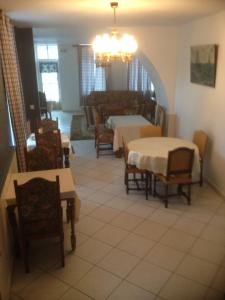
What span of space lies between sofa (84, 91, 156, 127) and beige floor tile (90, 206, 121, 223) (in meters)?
4.93

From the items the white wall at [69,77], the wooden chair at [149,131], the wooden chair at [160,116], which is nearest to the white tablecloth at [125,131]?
the wooden chair at [160,116]

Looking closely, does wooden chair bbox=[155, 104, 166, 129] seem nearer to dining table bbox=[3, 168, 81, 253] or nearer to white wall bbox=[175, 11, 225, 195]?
white wall bbox=[175, 11, 225, 195]

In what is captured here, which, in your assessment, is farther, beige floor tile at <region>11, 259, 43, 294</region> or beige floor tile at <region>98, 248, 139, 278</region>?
beige floor tile at <region>98, 248, 139, 278</region>

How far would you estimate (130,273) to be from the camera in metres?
2.89

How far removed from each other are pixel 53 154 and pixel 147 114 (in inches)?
251

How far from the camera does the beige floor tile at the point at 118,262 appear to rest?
115 inches

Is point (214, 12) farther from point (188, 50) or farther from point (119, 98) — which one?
point (119, 98)

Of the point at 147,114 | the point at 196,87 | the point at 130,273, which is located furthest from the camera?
the point at 147,114

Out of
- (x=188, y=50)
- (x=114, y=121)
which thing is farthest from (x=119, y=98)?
(x=188, y=50)

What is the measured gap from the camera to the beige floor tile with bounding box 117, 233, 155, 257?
3.21m

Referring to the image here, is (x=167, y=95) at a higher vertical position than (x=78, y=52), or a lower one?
lower

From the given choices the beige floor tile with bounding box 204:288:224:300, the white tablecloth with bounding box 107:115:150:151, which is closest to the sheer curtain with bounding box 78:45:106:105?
the white tablecloth with bounding box 107:115:150:151

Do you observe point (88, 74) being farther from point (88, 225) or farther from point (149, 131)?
point (88, 225)

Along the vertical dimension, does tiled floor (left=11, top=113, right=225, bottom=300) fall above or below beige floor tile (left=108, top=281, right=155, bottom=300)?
above
